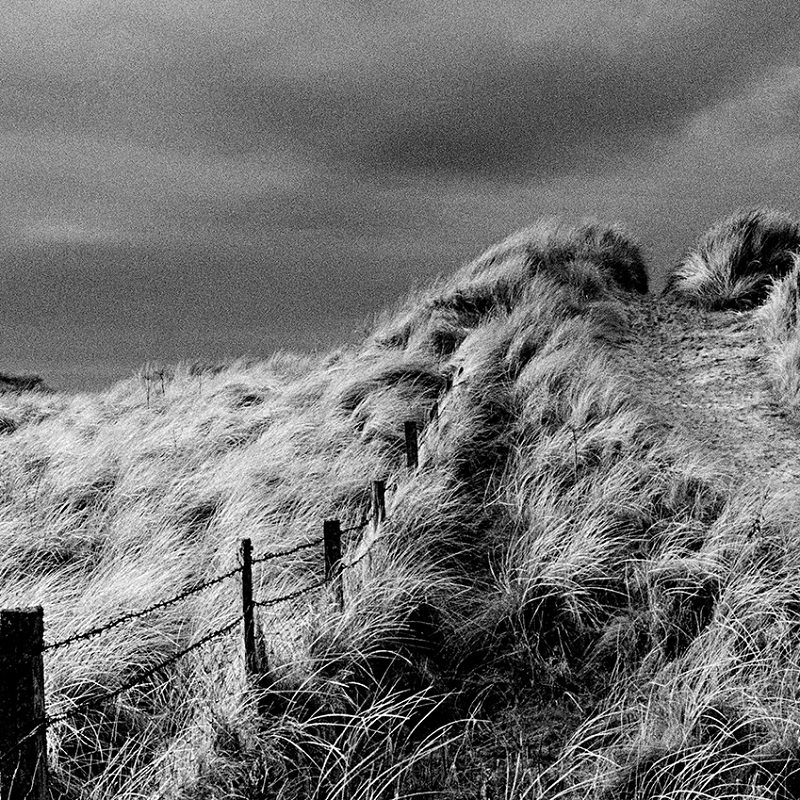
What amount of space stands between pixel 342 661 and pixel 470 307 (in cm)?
921

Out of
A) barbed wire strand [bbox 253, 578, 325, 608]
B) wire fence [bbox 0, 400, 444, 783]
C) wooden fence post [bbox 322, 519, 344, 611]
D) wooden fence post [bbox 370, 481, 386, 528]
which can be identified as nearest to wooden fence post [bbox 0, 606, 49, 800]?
wire fence [bbox 0, 400, 444, 783]

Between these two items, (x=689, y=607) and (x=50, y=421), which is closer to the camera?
(x=689, y=607)

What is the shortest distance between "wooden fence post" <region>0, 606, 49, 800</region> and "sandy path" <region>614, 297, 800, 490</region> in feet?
20.9

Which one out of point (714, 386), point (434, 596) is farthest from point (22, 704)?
point (714, 386)

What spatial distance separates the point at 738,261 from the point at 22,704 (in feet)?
41.5

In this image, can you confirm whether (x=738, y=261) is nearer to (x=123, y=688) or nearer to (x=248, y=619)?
(x=248, y=619)

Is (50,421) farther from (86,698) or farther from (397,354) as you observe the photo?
(86,698)

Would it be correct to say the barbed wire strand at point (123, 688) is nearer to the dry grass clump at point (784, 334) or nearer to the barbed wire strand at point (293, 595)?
Answer: the barbed wire strand at point (293, 595)

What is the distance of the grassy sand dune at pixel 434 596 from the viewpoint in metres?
4.21

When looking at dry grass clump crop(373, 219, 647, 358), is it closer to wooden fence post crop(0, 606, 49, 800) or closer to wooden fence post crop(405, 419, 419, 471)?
wooden fence post crop(405, 419, 419, 471)

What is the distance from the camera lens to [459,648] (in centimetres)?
546

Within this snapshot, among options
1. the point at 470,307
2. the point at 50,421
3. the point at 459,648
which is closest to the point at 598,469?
the point at 459,648

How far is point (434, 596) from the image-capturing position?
5.82m

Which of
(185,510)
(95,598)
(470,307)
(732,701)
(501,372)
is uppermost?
(470,307)
